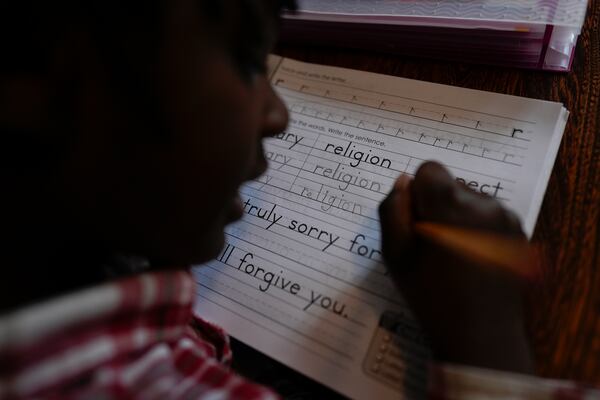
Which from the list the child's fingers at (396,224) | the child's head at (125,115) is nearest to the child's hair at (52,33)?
the child's head at (125,115)

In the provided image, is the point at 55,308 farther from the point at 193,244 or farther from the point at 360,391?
the point at 360,391

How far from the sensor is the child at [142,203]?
0.21 metres

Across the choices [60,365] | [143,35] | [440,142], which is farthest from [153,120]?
[440,142]

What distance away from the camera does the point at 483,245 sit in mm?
302

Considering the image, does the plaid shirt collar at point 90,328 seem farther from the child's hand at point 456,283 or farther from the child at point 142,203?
the child's hand at point 456,283

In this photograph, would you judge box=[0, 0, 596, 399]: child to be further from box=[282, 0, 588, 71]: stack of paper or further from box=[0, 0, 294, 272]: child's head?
box=[282, 0, 588, 71]: stack of paper

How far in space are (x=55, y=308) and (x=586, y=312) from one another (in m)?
0.33

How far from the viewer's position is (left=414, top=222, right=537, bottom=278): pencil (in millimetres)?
300

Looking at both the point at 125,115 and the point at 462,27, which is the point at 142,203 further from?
the point at 462,27

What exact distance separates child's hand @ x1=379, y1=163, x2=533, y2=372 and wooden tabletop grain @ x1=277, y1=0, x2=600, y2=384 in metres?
0.03

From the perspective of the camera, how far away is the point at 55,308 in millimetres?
251

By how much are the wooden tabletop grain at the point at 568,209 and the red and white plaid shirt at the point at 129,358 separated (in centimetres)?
4

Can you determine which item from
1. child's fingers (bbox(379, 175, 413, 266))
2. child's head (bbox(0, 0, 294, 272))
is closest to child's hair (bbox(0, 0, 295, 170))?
child's head (bbox(0, 0, 294, 272))

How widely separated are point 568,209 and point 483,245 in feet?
0.34
